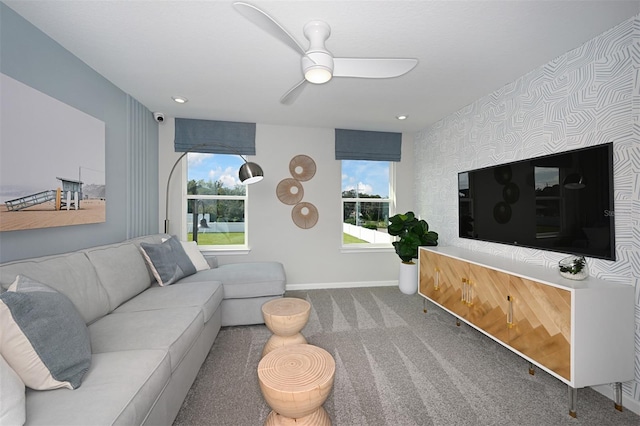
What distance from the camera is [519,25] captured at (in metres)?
1.65

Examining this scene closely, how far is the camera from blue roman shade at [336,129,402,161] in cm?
383

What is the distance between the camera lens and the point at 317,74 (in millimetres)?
1461

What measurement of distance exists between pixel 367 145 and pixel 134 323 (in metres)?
3.44

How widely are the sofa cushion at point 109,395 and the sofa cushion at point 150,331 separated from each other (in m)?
0.10

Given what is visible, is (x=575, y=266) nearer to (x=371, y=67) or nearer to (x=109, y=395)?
(x=371, y=67)

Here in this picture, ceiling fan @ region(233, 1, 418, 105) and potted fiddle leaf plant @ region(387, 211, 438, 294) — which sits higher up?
ceiling fan @ region(233, 1, 418, 105)

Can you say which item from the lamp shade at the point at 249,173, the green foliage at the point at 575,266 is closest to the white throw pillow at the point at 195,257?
the lamp shade at the point at 249,173

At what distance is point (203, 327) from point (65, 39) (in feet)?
7.58

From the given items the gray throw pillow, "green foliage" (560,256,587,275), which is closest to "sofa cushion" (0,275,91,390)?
the gray throw pillow

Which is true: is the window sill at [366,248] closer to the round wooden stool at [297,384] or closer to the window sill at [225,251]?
the window sill at [225,251]

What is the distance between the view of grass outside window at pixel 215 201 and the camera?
3.62m

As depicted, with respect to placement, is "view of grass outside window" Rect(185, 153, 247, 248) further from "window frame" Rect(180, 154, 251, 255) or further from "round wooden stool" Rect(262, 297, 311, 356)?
"round wooden stool" Rect(262, 297, 311, 356)

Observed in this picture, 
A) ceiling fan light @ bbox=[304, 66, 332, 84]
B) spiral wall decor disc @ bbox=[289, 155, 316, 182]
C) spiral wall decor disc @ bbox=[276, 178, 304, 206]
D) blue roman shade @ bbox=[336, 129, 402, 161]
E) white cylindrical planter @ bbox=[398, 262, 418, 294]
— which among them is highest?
blue roman shade @ bbox=[336, 129, 402, 161]

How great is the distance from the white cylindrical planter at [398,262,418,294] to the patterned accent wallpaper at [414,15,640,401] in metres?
→ 0.68
